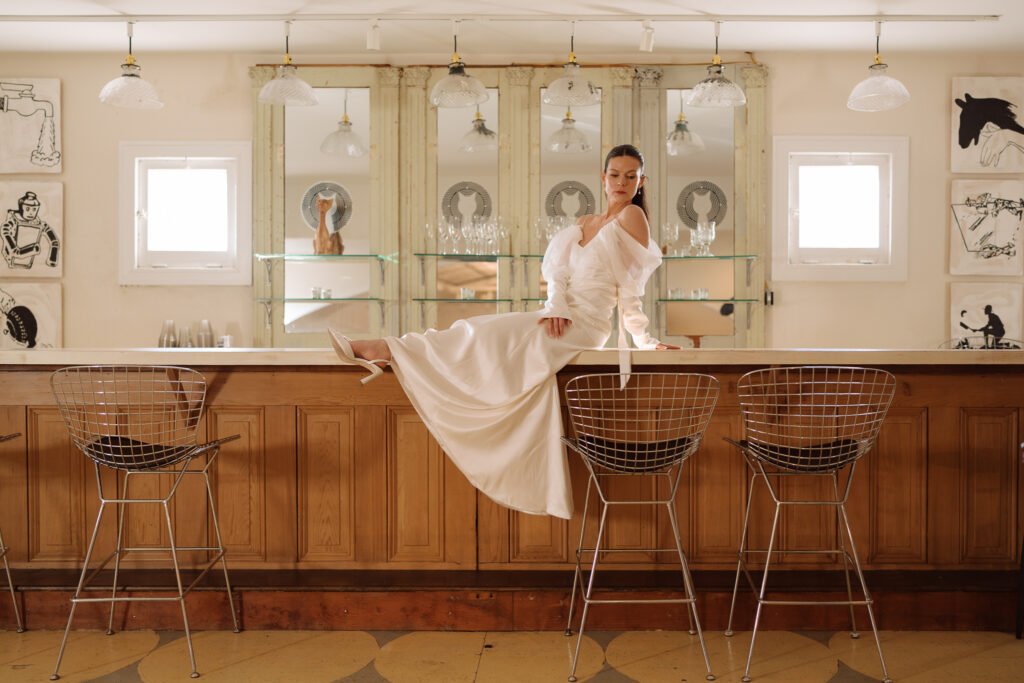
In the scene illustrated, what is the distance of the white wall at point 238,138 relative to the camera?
5211 millimetres

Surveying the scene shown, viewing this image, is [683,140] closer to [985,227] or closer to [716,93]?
[716,93]

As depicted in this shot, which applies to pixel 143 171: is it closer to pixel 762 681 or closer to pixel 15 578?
pixel 15 578

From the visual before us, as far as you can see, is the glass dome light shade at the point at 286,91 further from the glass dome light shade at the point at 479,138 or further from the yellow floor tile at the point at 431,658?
the yellow floor tile at the point at 431,658

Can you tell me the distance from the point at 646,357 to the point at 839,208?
2998 mm

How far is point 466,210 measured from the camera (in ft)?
17.1

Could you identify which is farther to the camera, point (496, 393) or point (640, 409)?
point (640, 409)

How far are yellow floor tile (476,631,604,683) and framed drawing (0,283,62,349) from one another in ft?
13.0

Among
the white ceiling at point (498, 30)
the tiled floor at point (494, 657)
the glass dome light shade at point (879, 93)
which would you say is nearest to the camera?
the tiled floor at point (494, 657)

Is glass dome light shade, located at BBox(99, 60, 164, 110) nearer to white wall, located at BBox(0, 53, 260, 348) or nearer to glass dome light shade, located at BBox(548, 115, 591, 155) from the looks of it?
white wall, located at BBox(0, 53, 260, 348)

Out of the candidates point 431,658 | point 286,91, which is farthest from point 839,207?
point 431,658

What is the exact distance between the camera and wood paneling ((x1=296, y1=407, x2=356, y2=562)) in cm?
317

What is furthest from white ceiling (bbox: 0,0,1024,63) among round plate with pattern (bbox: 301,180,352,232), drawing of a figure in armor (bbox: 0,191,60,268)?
drawing of a figure in armor (bbox: 0,191,60,268)

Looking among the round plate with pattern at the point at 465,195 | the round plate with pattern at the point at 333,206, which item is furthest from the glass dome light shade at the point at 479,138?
the round plate with pattern at the point at 333,206

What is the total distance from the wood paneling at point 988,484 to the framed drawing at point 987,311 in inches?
90.4
